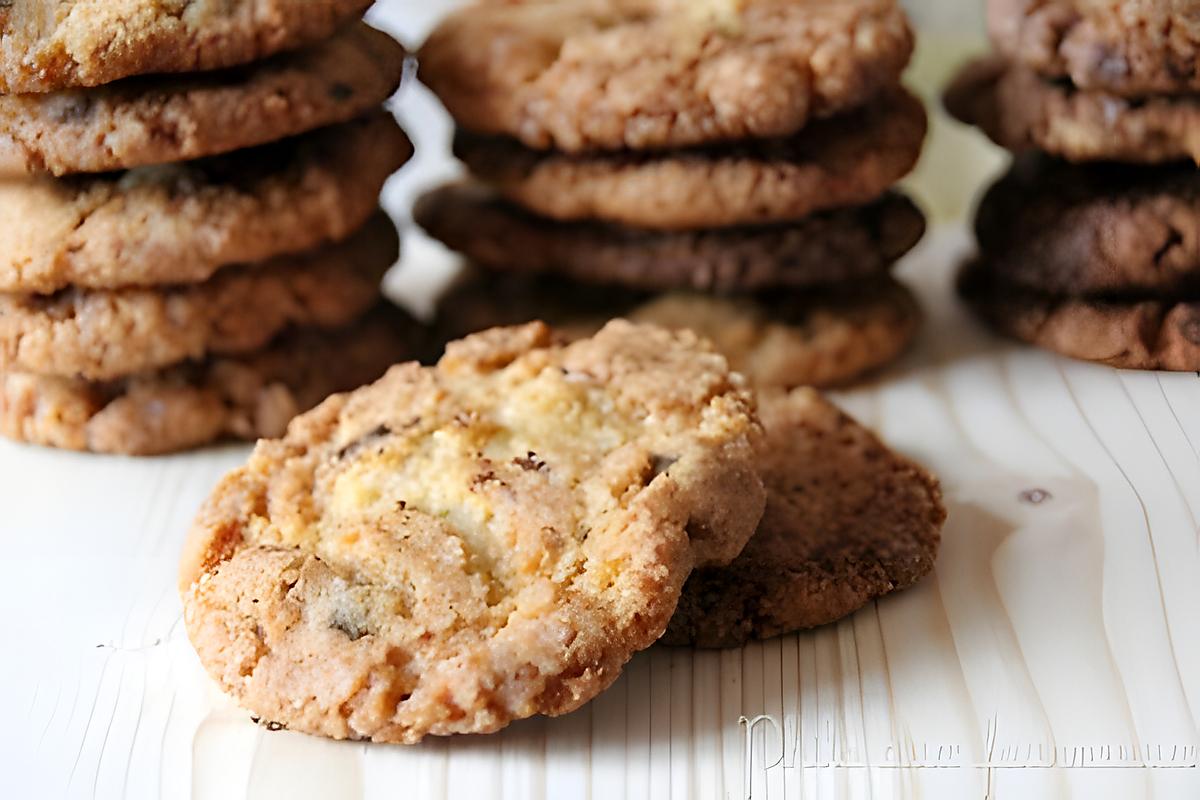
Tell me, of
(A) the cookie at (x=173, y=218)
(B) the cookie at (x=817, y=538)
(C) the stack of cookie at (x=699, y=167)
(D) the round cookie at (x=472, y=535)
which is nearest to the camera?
(D) the round cookie at (x=472, y=535)

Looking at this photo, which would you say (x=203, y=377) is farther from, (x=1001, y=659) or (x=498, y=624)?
(x=1001, y=659)

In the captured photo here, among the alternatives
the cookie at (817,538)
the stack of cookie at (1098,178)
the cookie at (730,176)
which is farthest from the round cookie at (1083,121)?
the cookie at (817,538)

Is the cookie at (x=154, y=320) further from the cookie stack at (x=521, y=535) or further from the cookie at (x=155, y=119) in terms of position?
the cookie stack at (x=521, y=535)

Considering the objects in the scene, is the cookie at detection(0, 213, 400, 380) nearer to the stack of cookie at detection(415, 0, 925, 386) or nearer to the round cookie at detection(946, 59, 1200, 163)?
the stack of cookie at detection(415, 0, 925, 386)

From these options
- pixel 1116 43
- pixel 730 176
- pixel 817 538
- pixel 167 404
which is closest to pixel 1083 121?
pixel 1116 43

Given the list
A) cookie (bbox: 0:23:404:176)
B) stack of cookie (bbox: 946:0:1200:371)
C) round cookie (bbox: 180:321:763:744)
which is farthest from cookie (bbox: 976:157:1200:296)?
cookie (bbox: 0:23:404:176)

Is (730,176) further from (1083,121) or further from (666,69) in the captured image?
(1083,121)
